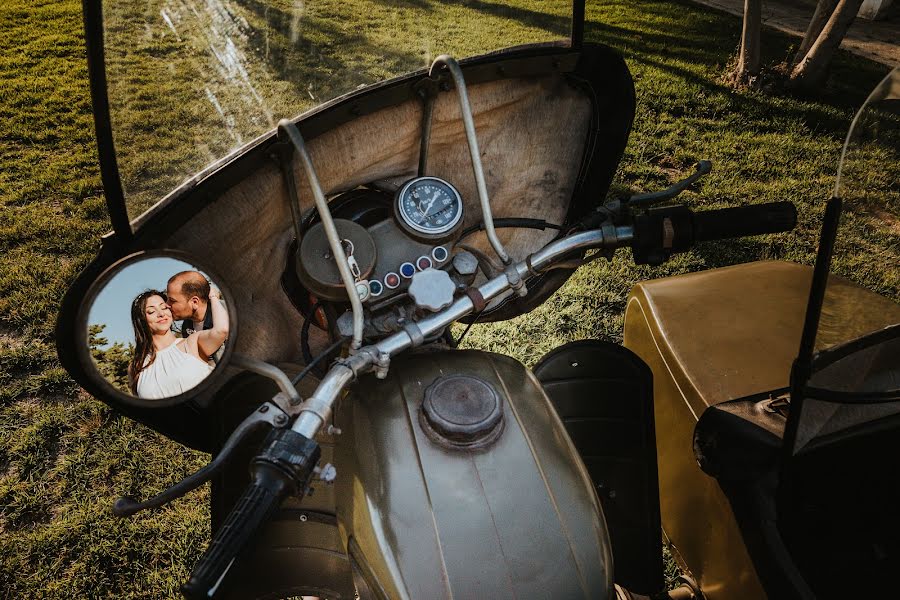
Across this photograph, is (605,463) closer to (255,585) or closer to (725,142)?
(255,585)

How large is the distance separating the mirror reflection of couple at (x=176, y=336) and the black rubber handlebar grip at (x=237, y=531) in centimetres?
29

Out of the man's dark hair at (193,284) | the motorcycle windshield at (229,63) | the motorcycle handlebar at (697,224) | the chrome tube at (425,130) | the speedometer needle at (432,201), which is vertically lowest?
the motorcycle handlebar at (697,224)

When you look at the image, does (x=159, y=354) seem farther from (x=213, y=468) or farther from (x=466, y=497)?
(x=466, y=497)

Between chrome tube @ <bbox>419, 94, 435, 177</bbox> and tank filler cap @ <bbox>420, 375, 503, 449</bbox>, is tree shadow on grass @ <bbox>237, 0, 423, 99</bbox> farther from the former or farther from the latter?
tank filler cap @ <bbox>420, 375, 503, 449</bbox>

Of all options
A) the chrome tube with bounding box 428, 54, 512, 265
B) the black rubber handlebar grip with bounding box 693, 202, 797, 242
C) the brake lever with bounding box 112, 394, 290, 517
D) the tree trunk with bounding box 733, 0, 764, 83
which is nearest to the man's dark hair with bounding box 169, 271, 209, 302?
the brake lever with bounding box 112, 394, 290, 517

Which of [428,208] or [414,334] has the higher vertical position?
[428,208]

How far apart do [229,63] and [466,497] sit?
3.18 feet

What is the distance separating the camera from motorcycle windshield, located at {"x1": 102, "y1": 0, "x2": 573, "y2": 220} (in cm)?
108

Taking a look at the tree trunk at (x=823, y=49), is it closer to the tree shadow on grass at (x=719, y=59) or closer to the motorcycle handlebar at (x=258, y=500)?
the tree shadow on grass at (x=719, y=59)

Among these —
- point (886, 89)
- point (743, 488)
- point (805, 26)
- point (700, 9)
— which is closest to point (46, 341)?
point (743, 488)

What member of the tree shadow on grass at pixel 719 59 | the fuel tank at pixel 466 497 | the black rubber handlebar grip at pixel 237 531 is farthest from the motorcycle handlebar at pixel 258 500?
the tree shadow on grass at pixel 719 59

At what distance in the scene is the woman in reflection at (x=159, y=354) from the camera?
3.27 feet

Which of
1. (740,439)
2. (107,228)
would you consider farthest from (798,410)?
(107,228)

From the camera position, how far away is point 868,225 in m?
1.03
